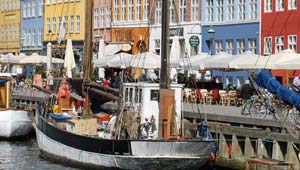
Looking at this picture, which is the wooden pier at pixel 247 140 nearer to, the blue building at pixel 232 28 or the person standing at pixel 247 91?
the person standing at pixel 247 91

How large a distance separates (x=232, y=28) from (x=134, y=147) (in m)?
28.7

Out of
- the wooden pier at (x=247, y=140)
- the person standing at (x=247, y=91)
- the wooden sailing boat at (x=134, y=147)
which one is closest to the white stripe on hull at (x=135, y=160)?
the wooden sailing boat at (x=134, y=147)

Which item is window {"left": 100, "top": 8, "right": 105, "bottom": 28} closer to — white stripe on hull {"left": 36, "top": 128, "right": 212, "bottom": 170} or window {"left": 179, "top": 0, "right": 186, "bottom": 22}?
window {"left": 179, "top": 0, "right": 186, "bottom": 22}

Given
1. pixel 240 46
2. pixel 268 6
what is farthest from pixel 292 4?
pixel 240 46

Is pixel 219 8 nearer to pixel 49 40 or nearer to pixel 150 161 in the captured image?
pixel 49 40

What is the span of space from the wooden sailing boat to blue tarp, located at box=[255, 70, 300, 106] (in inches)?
122

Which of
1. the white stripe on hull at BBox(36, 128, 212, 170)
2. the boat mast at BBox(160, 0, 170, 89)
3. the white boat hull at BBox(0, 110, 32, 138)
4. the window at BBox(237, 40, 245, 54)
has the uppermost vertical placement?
the window at BBox(237, 40, 245, 54)

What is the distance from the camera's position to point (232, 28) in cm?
5331

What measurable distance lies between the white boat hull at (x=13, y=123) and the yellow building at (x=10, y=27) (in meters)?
44.5

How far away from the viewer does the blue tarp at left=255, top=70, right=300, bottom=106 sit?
22203 mm

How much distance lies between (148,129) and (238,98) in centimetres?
1375

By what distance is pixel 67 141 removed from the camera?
2880cm

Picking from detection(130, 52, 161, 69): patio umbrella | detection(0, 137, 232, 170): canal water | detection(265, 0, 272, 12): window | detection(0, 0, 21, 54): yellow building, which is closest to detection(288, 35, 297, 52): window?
detection(265, 0, 272, 12): window

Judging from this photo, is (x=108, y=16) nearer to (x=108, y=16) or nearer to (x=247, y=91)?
(x=108, y=16)
